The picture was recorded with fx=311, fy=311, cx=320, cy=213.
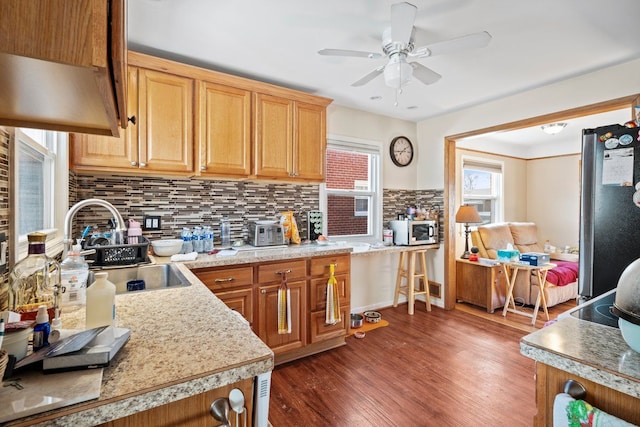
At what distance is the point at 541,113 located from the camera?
9.71ft

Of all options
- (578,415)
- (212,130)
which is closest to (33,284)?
(578,415)

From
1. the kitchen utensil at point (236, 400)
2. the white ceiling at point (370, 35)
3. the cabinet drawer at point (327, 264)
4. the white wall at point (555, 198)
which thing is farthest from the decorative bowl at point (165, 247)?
the white wall at point (555, 198)

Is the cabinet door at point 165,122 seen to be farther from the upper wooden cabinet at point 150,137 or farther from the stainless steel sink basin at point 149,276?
the stainless steel sink basin at point 149,276

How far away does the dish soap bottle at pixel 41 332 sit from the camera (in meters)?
0.73

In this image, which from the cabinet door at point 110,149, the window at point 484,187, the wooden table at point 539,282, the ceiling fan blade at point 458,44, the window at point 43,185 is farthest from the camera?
the window at point 484,187

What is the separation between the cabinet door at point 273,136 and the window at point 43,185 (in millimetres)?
1313

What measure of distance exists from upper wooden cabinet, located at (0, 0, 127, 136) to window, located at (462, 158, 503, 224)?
4.86m

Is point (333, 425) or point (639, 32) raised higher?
point (639, 32)

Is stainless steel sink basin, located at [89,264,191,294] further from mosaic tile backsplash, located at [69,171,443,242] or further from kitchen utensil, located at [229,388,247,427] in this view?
kitchen utensil, located at [229,388,247,427]

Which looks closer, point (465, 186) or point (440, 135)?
point (440, 135)

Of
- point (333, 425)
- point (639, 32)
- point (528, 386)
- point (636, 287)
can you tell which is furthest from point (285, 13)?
point (528, 386)

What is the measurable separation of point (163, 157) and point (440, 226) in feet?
10.5

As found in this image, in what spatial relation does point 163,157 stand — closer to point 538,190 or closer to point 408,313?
point 408,313

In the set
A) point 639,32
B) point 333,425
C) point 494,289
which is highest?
point 639,32
